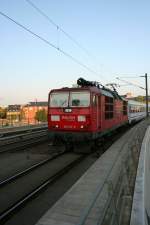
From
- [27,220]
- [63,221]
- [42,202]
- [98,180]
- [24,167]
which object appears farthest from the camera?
[24,167]

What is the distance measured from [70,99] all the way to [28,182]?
6682 millimetres

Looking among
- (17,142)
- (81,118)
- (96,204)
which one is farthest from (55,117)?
(96,204)

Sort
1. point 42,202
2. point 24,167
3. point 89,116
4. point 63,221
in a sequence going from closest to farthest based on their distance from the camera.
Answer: point 63,221
point 42,202
point 24,167
point 89,116

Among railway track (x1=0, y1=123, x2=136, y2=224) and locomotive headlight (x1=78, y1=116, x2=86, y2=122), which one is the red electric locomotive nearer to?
locomotive headlight (x1=78, y1=116, x2=86, y2=122)

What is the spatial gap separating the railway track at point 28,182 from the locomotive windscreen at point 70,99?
2.85 metres

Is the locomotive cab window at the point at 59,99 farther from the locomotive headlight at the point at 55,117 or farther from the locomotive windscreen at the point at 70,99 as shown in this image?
the locomotive headlight at the point at 55,117

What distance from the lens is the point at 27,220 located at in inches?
262

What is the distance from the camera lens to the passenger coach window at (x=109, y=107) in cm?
1837

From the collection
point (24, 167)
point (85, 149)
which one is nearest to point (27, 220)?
point (24, 167)

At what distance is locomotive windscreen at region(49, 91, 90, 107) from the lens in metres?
15.4

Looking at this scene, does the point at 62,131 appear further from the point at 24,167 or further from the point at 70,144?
the point at 24,167

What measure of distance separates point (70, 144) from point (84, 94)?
265cm

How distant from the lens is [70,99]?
1576cm

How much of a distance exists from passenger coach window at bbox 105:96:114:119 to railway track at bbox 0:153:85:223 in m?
5.16
